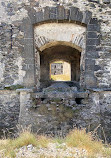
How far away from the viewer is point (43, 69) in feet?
27.1

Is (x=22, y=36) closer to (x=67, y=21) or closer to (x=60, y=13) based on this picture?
(x=60, y=13)

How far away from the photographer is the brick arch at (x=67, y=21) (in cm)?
391

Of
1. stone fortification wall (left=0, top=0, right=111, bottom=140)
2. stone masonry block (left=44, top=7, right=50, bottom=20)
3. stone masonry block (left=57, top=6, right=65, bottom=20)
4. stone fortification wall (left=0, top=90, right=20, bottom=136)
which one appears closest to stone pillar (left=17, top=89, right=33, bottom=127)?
stone fortification wall (left=0, top=0, right=111, bottom=140)

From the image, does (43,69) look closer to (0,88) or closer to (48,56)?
(48,56)

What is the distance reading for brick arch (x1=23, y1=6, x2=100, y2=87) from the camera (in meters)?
3.91

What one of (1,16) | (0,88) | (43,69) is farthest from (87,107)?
(43,69)

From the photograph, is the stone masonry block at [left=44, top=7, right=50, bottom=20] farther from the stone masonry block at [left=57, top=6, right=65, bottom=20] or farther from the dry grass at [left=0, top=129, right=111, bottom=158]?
the dry grass at [left=0, top=129, right=111, bottom=158]

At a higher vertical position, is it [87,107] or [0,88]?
[0,88]

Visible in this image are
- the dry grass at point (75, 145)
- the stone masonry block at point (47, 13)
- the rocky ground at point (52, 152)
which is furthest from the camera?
the stone masonry block at point (47, 13)

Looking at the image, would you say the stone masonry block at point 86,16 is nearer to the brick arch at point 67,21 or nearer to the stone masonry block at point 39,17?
the brick arch at point 67,21

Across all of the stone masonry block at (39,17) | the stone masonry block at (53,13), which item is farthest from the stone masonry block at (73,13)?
the stone masonry block at (39,17)

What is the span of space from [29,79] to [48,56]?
444 centimetres

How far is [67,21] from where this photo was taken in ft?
13.3

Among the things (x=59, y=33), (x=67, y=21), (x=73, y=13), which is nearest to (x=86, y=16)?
(x=73, y=13)
